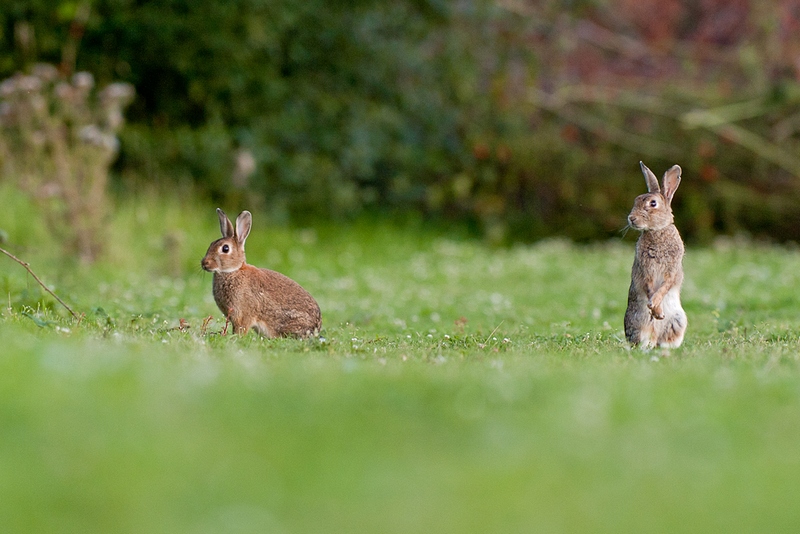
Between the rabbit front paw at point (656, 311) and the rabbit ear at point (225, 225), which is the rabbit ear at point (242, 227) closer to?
the rabbit ear at point (225, 225)

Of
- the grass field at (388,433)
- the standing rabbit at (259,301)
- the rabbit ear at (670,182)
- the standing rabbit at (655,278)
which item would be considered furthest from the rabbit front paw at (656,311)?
the standing rabbit at (259,301)

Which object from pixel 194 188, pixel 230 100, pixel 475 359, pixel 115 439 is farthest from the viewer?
pixel 230 100

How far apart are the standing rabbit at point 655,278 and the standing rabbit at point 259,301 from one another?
9.14 ft

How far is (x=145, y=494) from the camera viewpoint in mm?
4219

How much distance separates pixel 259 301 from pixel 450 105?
1639 centimetres

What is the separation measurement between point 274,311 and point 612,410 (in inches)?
169

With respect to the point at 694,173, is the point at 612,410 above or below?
below

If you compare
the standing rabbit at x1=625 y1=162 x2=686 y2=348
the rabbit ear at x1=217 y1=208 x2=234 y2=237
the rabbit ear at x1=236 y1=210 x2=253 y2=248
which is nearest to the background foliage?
the rabbit ear at x1=217 y1=208 x2=234 y2=237

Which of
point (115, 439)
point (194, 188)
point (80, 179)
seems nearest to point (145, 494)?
point (115, 439)

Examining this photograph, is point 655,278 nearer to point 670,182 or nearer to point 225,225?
point 670,182

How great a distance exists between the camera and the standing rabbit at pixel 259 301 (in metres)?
9.17

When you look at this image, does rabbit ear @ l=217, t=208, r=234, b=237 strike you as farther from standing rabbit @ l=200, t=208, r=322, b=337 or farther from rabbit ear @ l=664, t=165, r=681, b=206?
rabbit ear @ l=664, t=165, r=681, b=206

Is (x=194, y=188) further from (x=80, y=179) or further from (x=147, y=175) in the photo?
(x=80, y=179)

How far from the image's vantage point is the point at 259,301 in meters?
9.17
